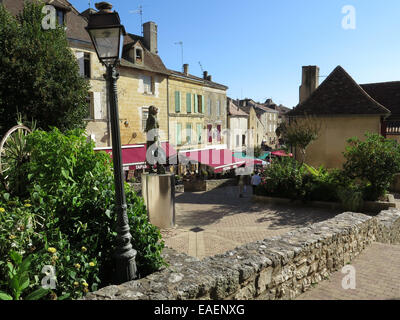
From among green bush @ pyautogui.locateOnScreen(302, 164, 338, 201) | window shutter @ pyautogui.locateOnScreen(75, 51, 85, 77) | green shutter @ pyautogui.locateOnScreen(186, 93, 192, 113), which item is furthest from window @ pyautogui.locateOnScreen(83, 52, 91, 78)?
green bush @ pyautogui.locateOnScreen(302, 164, 338, 201)

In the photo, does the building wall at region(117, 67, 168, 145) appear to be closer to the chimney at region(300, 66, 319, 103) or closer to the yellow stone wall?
the yellow stone wall

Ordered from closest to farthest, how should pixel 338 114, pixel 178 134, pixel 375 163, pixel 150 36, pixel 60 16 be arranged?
pixel 375 163 → pixel 60 16 → pixel 338 114 → pixel 150 36 → pixel 178 134

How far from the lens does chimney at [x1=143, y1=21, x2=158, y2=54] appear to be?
2370 cm

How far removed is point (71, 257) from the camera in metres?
3.59

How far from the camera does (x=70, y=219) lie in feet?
13.4

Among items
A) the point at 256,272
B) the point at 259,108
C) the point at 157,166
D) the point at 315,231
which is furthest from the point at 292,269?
the point at 259,108

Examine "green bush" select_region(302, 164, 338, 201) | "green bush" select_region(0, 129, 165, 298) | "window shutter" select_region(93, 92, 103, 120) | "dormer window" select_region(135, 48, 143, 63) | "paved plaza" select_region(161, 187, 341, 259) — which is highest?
"dormer window" select_region(135, 48, 143, 63)

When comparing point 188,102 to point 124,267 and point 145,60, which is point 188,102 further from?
point 124,267

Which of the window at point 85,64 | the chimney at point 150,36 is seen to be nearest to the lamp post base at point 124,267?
the window at point 85,64

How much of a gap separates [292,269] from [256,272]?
1057mm

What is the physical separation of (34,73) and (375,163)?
1354 centimetres

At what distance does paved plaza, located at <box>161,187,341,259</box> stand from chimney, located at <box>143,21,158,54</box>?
14.8 meters

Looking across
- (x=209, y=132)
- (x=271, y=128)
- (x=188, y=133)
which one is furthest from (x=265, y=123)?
(x=188, y=133)

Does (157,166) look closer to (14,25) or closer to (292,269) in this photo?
(292,269)
